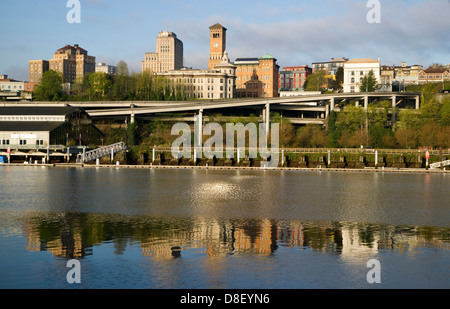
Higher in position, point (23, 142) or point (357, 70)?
point (357, 70)

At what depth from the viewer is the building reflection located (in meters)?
20.4

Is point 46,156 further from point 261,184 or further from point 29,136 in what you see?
point 261,184

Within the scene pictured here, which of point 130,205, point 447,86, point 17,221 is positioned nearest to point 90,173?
point 130,205

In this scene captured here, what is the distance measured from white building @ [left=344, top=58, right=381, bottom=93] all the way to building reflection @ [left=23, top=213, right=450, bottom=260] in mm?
116537

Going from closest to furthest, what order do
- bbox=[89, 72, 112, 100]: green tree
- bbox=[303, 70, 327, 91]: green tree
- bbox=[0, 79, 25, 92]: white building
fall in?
bbox=[89, 72, 112, 100]: green tree < bbox=[303, 70, 327, 91]: green tree < bbox=[0, 79, 25, 92]: white building

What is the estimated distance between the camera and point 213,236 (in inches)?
894

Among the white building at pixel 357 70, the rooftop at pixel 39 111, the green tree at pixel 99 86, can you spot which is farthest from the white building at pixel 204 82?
the rooftop at pixel 39 111

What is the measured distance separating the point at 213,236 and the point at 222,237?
436mm

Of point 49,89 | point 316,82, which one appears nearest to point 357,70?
point 316,82

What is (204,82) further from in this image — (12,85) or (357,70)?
(12,85)

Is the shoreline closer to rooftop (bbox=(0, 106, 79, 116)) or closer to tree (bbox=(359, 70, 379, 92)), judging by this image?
rooftop (bbox=(0, 106, 79, 116))

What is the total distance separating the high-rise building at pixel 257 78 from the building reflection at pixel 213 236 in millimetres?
162191

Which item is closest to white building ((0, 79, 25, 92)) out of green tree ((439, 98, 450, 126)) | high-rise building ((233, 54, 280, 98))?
high-rise building ((233, 54, 280, 98))
